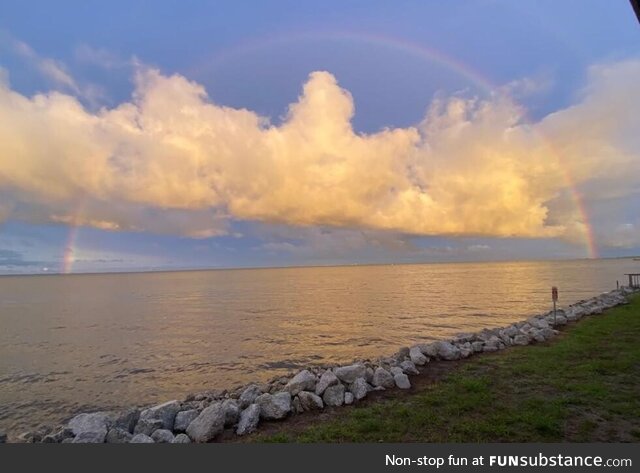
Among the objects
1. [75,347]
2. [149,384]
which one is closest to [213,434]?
[149,384]

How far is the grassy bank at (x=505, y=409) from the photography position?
7.19m

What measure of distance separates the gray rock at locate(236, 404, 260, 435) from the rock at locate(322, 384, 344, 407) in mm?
1733

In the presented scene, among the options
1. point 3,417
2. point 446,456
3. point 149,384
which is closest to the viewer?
point 446,456

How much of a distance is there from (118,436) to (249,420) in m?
2.84

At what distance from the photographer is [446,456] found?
20.9ft

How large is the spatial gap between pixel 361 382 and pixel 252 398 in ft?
9.56

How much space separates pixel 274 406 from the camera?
29.8 feet

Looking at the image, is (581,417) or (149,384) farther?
(149,384)

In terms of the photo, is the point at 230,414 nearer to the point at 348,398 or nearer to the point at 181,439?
the point at 181,439

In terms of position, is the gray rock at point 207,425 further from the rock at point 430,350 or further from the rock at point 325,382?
the rock at point 430,350

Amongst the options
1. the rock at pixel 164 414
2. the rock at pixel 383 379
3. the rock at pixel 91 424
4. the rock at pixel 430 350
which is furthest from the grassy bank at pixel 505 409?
the rock at pixel 91 424

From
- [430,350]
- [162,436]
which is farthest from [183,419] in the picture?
[430,350]

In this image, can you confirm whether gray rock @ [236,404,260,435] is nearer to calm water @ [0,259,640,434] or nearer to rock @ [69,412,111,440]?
rock @ [69,412,111,440]

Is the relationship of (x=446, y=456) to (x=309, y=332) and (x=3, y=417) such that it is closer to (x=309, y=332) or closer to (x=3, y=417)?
(x=3, y=417)
